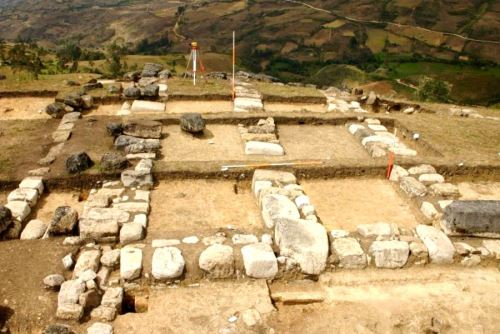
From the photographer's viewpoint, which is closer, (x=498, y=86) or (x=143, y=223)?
(x=143, y=223)

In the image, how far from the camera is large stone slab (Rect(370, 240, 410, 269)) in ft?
24.4

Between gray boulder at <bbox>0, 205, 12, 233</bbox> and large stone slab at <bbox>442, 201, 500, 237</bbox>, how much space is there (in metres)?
8.07

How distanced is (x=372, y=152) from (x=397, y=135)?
2631 mm

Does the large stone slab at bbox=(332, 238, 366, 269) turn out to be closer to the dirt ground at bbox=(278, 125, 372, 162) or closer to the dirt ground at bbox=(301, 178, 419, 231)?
the dirt ground at bbox=(301, 178, 419, 231)

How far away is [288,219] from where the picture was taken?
7.85 metres

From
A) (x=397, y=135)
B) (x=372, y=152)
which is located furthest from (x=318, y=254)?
(x=397, y=135)

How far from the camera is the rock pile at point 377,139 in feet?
39.3

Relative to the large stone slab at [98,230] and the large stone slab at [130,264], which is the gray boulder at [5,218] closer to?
the large stone slab at [98,230]

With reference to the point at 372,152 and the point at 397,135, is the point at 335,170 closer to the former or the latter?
the point at 372,152

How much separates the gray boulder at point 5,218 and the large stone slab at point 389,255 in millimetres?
6457

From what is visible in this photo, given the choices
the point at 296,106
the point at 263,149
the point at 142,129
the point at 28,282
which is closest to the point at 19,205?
the point at 28,282

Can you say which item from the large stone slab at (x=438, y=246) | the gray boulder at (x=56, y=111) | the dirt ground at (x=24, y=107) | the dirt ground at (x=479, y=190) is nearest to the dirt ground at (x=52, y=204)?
the gray boulder at (x=56, y=111)

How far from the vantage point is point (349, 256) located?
7.33 m

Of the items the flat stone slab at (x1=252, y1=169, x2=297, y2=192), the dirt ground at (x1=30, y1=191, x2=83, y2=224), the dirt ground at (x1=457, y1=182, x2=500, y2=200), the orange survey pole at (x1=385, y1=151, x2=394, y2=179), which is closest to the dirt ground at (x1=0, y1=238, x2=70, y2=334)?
the dirt ground at (x1=30, y1=191, x2=83, y2=224)
